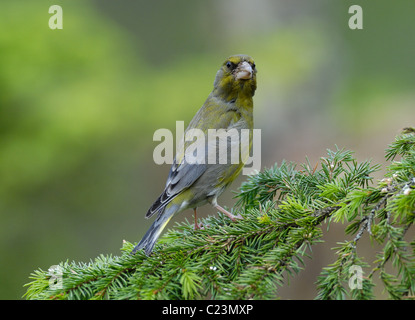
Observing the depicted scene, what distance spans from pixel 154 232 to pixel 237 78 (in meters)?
1.95

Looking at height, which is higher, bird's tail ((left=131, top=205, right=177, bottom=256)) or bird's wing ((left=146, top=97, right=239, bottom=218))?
bird's wing ((left=146, top=97, right=239, bottom=218))

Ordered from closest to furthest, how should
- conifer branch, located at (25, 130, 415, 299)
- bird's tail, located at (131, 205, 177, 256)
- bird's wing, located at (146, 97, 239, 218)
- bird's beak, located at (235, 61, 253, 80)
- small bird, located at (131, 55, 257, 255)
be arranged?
conifer branch, located at (25, 130, 415, 299)
bird's tail, located at (131, 205, 177, 256)
bird's wing, located at (146, 97, 239, 218)
small bird, located at (131, 55, 257, 255)
bird's beak, located at (235, 61, 253, 80)

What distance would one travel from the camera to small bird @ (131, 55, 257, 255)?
409cm

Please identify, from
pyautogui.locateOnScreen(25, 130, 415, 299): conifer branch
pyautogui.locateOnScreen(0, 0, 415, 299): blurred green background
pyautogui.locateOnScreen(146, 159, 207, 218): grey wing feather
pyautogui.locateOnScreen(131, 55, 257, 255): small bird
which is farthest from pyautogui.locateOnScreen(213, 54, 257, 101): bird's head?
pyautogui.locateOnScreen(25, 130, 415, 299): conifer branch

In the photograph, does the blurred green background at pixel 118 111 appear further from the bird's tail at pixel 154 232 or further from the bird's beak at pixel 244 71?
the bird's tail at pixel 154 232

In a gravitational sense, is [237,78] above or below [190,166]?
above

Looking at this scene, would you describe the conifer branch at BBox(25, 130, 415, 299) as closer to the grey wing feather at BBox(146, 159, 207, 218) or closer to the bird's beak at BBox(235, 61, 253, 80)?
Result: the grey wing feather at BBox(146, 159, 207, 218)

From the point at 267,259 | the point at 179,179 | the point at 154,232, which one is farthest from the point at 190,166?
the point at 267,259

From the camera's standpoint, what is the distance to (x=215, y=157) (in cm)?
436

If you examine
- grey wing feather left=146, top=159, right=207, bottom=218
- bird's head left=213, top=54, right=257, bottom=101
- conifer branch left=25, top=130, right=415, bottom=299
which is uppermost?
bird's head left=213, top=54, right=257, bottom=101

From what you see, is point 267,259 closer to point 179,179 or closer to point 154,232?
point 154,232

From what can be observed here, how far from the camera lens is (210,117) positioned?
183 inches

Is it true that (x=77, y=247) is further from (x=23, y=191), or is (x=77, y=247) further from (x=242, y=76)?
(x=242, y=76)

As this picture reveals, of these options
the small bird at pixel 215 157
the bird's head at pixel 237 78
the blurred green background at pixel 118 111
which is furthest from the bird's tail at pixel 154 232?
the blurred green background at pixel 118 111
